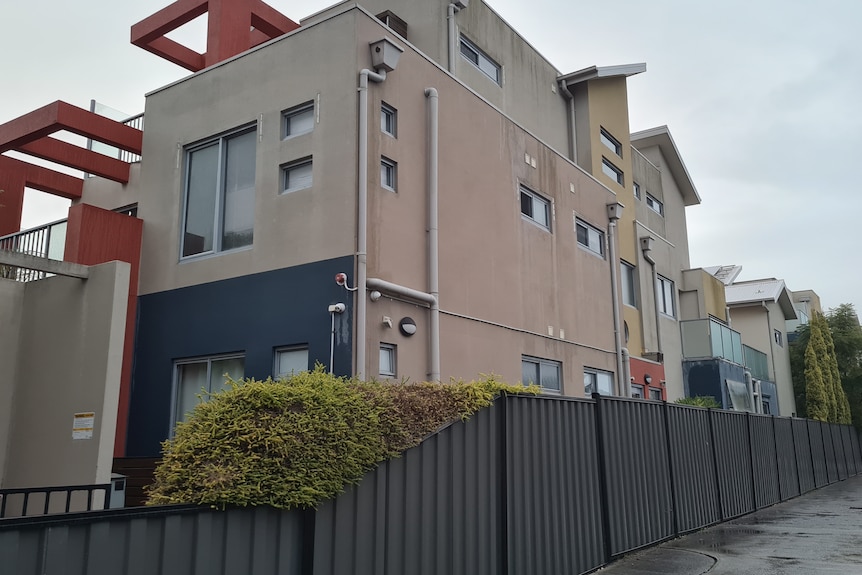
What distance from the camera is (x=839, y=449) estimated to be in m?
26.0

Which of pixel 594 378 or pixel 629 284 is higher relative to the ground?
pixel 629 284

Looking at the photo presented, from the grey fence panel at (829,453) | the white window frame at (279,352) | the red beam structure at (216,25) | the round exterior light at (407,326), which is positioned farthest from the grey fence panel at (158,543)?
A: the grey fence panel at (829,453)

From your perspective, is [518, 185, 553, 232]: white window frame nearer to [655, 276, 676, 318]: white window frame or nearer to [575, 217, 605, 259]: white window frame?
[575, 217, 605, 259]: white window frame

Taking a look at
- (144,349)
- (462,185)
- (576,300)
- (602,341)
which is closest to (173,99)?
(144,349)

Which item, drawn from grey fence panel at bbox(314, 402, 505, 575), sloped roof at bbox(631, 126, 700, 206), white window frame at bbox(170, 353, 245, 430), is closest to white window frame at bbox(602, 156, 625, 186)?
sloped roof at bbox(631, 126, 700, 206)

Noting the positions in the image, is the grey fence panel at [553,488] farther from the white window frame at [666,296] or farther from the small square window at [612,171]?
the white window frame at [666,296]

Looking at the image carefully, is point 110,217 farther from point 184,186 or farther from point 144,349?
point 144,349

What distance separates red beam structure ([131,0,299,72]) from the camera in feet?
45.6

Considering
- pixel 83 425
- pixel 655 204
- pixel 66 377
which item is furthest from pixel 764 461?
pixel 655 204

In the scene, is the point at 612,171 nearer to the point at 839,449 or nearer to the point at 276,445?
the point at 839,449

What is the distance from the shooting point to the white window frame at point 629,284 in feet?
70.4

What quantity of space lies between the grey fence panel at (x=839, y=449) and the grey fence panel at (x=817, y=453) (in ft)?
8.26

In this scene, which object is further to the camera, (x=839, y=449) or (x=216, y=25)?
(x=839, y=449)

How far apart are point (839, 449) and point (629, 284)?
10.8m
